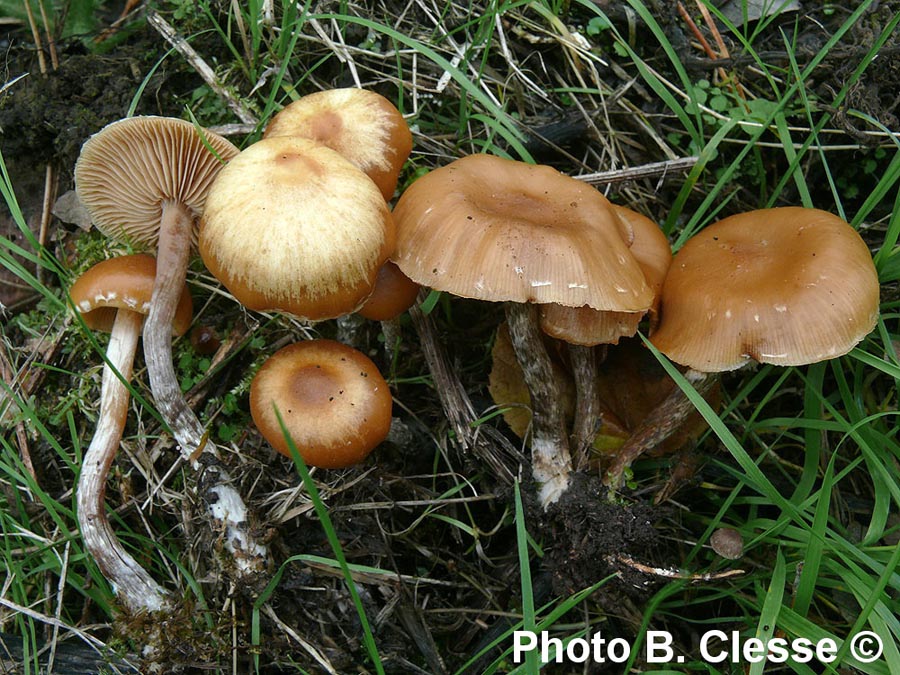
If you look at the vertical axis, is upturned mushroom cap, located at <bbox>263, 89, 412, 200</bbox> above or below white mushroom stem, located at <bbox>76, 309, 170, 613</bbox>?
above

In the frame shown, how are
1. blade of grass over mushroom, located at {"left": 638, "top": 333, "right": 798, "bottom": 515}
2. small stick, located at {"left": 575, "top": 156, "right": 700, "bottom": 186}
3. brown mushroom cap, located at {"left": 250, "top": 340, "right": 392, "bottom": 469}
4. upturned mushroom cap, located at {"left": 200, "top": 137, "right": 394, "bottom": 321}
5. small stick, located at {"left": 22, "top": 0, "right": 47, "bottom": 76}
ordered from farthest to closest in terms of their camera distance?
1. small stick, located at {"left": 22, "top": 0, "right": 47, "bottom": 76}
2. small stick, located at {"left": 575, "top": 156, "right": 700, "bottom": 186}
3. brown mushroom cap, located at {"left": 250, "top": 340, "right": 392, "bottom": 469}
4. blade of grass over mushroom, located at {"left": 638, "top": 333, "right": 798, "bottom": 515}
5. upturned mushroom cap, located at {"left": 200, "top": 137, "right": 394, "bottom": 321}

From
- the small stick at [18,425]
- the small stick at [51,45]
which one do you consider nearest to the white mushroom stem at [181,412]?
the small stick at [18,425]

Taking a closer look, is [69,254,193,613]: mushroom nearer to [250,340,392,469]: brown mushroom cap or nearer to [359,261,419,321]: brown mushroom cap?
[250,340,392,469]: brown mushroom cap

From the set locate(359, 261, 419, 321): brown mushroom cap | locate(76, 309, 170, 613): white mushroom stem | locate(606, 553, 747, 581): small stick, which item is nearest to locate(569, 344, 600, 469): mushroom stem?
locate(606, 553, 747, 581): small stick

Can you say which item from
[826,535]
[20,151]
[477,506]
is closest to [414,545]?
[477,506]

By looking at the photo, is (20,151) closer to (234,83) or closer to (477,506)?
(234,83)

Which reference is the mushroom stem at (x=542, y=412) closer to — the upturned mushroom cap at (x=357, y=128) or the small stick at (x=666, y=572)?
the small stick at (x=666, y=572)
